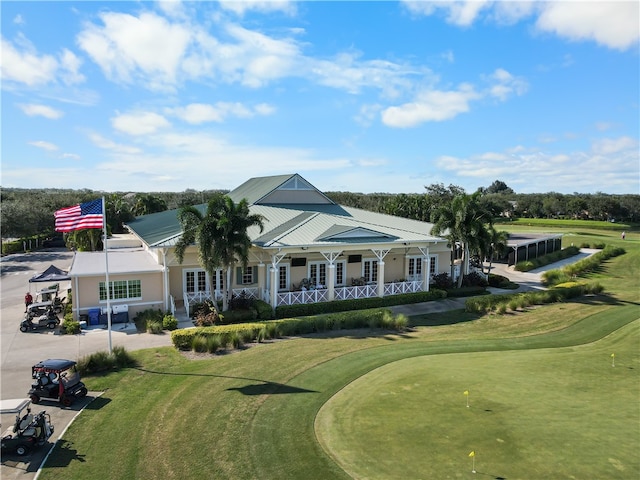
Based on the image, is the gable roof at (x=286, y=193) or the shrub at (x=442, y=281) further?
the gable roof at (x=286, y=193)

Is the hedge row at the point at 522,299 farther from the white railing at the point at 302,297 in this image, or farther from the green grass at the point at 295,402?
the white railing at the point at 302,297

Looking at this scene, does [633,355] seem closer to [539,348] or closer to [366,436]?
[539,348]

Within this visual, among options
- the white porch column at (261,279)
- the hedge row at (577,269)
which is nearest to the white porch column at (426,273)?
the white porch column at (261,279)

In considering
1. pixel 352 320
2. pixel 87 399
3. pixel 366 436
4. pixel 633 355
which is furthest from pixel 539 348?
pixel 87 399

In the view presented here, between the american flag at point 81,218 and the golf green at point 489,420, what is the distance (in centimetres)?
1202

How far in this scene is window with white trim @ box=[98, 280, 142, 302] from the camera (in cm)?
2391

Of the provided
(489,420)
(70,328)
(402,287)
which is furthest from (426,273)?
(70,328)

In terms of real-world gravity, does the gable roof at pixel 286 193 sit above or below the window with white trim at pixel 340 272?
above

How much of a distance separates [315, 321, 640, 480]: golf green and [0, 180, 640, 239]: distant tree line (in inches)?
579

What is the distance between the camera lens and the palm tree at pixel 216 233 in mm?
22500

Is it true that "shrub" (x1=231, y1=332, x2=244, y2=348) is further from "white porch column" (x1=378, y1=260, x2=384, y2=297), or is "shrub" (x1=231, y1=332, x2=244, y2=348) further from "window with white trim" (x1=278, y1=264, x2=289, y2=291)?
"white porch column" (x1=378, y1=260, x2=384, y2=297)

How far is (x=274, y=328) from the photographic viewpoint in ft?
69.8

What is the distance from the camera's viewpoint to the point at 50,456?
36.3 ft

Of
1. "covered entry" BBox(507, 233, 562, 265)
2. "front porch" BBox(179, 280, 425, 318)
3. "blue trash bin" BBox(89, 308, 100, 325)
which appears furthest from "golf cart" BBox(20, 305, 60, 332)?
"covered entry" BBox(507, 233, 562, 265)
